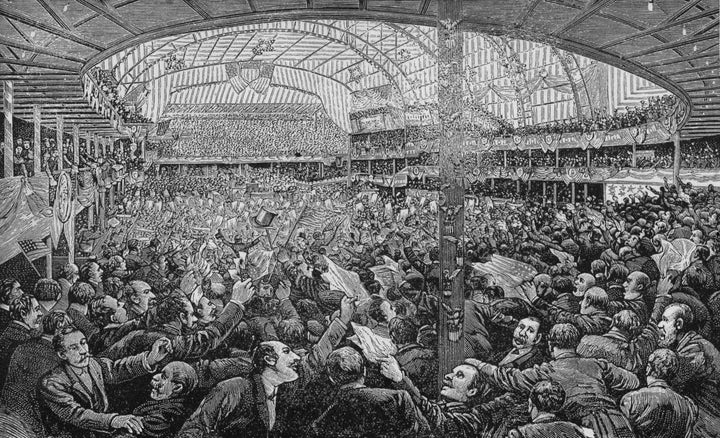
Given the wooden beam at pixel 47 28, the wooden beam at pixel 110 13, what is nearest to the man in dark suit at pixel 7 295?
the wooden beam at pixel 47 28

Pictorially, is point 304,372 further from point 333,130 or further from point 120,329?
point 333,130

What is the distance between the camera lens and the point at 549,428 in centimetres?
480

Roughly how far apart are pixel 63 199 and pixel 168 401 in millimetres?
1587

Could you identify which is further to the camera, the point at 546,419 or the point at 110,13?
the point at 546,419

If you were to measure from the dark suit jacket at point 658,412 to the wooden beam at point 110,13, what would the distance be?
168 inches

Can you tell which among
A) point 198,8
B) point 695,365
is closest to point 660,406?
point 695,365

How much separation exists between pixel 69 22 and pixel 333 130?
1.93 meters

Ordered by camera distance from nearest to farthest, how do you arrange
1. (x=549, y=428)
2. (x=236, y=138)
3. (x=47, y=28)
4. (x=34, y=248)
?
(x=47, y=28) → (x=34, y=248) → (x=549, y=428) → (x=236, y=138)

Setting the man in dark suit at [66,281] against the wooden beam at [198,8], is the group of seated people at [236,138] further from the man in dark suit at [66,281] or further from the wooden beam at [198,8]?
the man in dark suit at [66,281]

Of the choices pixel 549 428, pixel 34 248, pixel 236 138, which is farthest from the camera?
pixel 236 138

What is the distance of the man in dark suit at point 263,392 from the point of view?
15.5ft

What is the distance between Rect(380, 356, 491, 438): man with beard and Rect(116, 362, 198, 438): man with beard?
135cm

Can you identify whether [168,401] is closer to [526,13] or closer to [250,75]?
[250,75]

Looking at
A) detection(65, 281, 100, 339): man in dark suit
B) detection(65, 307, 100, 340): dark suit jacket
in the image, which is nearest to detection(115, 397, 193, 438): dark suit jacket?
detection(65, 307, 100, 340): dark suit jacket
